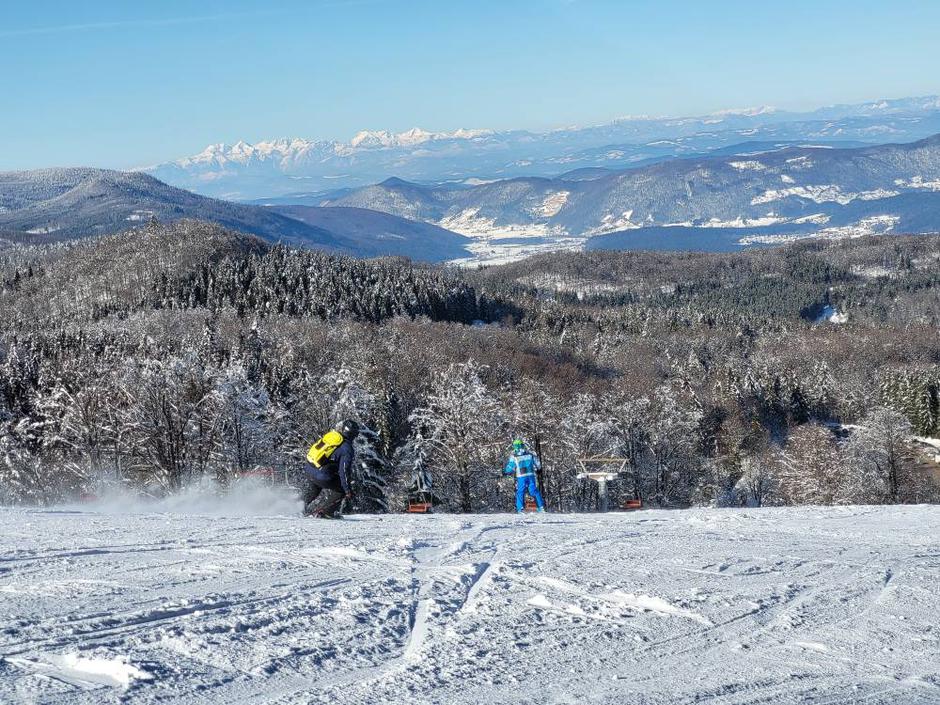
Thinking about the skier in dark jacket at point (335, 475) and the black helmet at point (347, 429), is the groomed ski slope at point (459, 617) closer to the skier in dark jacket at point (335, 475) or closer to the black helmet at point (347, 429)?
the skier in dark jacket at point (335, 475)

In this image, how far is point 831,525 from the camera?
13617 millimetres

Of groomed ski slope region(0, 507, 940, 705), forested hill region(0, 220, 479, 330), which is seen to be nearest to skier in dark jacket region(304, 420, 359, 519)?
groomed ski slope region(0, 507, 940, 705)

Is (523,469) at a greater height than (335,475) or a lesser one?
lesser

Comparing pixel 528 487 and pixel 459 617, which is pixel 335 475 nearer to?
pixel 528 487

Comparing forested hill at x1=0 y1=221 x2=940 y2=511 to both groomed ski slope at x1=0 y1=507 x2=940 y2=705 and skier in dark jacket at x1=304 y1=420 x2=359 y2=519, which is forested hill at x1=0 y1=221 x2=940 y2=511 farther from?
groomed ski slope at x1=0 y1=507 x2=940 y2=705

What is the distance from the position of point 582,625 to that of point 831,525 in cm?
789

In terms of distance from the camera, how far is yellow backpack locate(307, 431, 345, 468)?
47.0ft

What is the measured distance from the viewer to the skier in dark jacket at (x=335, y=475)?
1427 cm

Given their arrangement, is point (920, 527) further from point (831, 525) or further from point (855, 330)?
point (855, 330)

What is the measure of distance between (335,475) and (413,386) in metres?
48.7

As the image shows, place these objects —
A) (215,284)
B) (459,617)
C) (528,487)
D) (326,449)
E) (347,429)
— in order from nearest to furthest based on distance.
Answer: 1. (459,617)
2. (347,429)
3. (326,449)
4. (528,487)
5. (215,284)

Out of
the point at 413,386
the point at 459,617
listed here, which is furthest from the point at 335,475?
the point at 413,386

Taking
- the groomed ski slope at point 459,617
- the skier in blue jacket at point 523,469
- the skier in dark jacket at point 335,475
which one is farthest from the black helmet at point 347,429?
the skier in blue jacket at point 523,469

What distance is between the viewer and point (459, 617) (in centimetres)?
764
